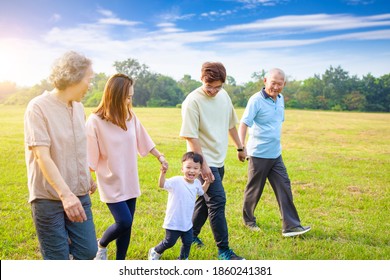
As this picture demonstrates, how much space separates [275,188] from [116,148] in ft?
6.71

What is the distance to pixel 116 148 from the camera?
3.16 m

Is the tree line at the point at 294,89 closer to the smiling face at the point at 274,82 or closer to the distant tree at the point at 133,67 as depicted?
the distant tree at the point at 133,67

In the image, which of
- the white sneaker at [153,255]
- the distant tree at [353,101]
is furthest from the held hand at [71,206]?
the distant tree at [353,101]

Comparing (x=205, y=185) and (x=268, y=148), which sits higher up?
(x=268, y=148)

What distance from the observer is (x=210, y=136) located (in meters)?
3.63

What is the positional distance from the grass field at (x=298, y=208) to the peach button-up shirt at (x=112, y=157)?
2.88 feet

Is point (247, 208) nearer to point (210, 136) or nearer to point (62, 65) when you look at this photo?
point (210, 136)

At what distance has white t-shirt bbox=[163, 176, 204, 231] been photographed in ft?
11.2

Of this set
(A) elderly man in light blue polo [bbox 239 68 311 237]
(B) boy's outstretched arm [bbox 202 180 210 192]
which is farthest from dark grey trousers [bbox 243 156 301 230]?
(B) boy's outstretched arm [bbox 202 180 210 192]

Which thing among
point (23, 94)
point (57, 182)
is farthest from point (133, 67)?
point (57, 182)

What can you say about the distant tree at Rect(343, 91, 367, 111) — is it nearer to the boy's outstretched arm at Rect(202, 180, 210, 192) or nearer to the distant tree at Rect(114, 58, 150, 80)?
the distant tree at Rect(114, 58, 150, 80)

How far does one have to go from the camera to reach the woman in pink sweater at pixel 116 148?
10.3 ft

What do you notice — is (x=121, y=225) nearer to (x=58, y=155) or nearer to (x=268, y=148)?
(x=58, y=155)

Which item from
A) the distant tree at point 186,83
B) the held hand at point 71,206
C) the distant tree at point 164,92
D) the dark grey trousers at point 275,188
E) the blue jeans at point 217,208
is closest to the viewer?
the held hand at point 71,206
